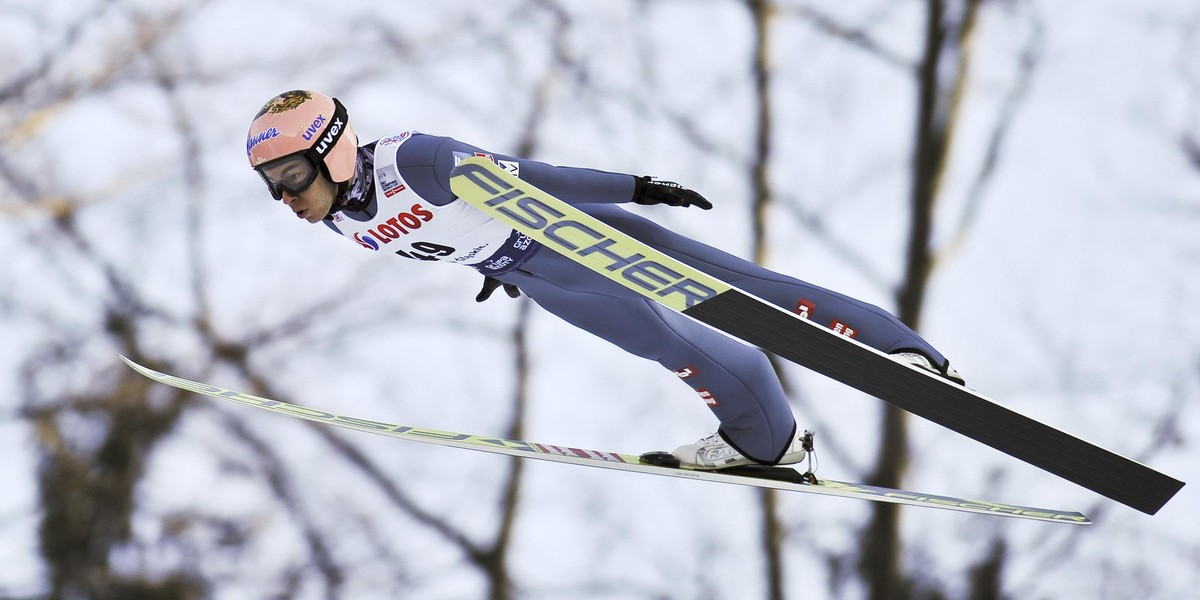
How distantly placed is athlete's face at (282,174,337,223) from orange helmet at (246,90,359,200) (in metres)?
0.01

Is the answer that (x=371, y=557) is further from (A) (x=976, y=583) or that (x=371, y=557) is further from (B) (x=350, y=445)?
(A) (x=976, y=583)

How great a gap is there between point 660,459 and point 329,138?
4.80 feet

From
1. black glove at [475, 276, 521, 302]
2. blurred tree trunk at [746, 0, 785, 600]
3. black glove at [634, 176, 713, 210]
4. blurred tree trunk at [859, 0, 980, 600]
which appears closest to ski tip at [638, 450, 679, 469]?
black glove at [475, 276, 521, 302]

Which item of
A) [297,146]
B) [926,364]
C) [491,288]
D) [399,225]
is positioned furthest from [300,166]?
[926,364]

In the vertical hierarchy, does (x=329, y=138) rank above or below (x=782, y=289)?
below

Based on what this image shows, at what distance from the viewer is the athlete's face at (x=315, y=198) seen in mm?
2811

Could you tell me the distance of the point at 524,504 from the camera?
6.99 m

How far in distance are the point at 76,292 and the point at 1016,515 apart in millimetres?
5428

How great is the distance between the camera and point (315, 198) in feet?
9.27

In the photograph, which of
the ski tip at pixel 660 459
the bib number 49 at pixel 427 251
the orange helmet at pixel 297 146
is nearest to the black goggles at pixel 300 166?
the orange helmet at pixel 297 146

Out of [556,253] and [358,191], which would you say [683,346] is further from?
[358,191]

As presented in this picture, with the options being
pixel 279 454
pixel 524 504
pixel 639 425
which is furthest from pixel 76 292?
pixel 639 425

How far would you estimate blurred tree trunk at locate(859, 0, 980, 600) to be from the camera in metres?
7.02

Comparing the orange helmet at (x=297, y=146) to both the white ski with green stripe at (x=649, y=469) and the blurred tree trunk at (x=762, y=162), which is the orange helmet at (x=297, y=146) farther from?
the blurred tree trunk at (x=762, y=162)
